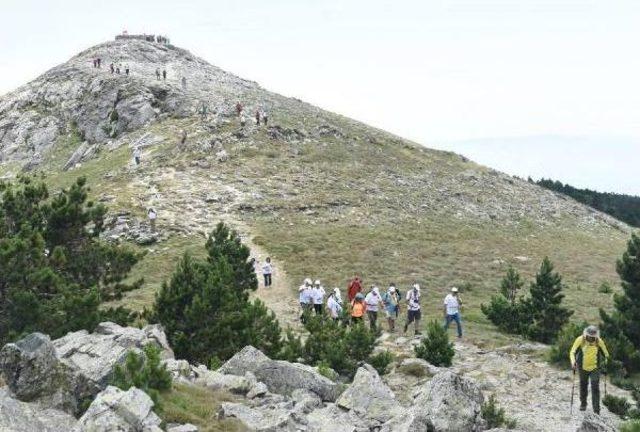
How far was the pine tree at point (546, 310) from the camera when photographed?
2625 centimetres

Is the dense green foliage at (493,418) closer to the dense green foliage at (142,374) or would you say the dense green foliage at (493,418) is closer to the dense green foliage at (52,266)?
the dense green foliage at (142,374)

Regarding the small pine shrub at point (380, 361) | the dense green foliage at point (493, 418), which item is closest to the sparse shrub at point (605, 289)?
the small pine shrub at point (380, 361)

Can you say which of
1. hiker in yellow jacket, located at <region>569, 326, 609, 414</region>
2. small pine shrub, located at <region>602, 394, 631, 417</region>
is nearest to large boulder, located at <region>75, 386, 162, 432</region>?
hiker in yellow jacket, located at <region>569, 326, 609, 414</region>

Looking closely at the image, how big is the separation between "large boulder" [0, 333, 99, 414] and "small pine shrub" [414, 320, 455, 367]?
1205 cm

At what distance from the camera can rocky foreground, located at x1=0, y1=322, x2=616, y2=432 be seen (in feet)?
32.6

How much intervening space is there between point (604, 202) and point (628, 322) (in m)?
95.6

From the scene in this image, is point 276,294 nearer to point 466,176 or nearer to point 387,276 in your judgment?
point 387,276

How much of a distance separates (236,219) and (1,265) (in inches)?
1069

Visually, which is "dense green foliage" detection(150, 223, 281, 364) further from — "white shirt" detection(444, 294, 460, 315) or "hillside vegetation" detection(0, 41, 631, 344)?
"hillside vegetation" detection(0, 41, 631, 344)

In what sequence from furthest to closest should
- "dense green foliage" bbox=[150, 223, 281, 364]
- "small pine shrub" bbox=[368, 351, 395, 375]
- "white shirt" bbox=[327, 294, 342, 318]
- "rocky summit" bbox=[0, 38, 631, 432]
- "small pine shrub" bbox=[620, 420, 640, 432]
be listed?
"white shirt" bbox=[327, 294, 342, 318] → "small pine shrub" bbox=[368, 351, 395, 375] → "dense green foliage" bbox=[150, 223, 281, 364] → "rocky summit" bbox=[0, 38, 631, 432] → "small pine shrub" bbox=[620, 420, 640, 432]

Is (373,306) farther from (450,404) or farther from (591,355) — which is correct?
(450,404)

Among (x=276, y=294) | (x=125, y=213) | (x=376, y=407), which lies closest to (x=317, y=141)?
(x=125, y=213)

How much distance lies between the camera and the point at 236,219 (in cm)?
4362

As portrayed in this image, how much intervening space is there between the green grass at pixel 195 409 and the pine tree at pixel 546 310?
17.3m
